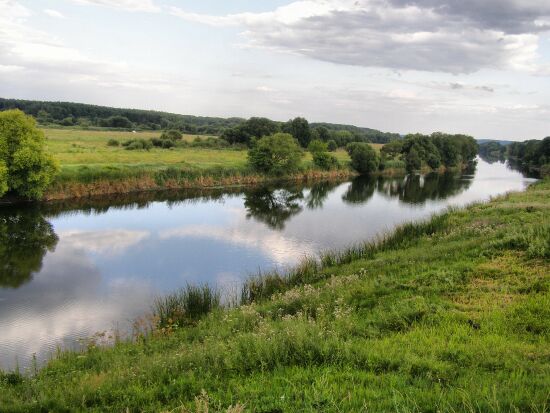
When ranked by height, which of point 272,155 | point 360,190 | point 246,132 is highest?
point 246,132

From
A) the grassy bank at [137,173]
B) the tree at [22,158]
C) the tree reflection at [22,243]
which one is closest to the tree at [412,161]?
the grassy bank at [137,173]

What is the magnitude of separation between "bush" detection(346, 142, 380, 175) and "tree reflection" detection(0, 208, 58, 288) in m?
49.0

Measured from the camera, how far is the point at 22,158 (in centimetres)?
2752

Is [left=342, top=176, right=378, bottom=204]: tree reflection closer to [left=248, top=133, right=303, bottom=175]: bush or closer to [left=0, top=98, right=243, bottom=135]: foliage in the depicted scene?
[left=248, top=133, right=303, bottom=175]: bush

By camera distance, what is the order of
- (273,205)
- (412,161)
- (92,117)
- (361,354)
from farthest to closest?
1. (92,117)
2. (412,161)
3. (273,205)
4. (361,354)

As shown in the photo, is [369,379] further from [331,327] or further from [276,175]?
[276,175]

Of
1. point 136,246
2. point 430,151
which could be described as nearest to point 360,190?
point 136,246

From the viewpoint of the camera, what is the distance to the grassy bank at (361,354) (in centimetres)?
470

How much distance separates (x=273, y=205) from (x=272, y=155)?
17.0m

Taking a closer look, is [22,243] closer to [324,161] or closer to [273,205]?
[273,205]

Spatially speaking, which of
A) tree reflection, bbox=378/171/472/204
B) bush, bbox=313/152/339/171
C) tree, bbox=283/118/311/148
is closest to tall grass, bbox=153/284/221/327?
tree reflection, bbox=378/171/472/204

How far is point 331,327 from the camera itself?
23.9 feet

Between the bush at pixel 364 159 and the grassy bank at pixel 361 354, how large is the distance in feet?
188

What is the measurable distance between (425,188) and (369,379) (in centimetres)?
5233
